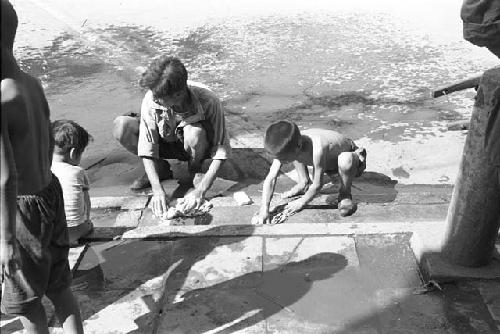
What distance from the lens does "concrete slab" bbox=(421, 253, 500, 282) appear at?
10.9ft

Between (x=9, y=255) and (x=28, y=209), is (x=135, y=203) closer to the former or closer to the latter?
(x=28, y=209)

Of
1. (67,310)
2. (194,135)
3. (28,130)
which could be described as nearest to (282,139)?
(194,135)

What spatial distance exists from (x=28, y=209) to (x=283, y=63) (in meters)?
6.06

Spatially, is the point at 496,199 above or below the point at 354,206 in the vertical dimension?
above

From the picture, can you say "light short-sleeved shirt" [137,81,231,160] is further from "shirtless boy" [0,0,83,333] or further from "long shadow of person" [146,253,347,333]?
"shirtless boy" [0,0,83,333]

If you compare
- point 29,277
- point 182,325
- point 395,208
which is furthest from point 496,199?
point 29,277

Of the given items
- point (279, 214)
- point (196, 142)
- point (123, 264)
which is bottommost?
point (279, 214)

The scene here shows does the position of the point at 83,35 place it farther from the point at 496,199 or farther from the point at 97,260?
the point at 496,199

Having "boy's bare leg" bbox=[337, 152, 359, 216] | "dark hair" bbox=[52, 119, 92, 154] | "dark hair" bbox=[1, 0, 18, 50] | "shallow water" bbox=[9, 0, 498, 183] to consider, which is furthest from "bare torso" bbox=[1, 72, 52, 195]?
"shallow water" bbox=[9, 0, 498, 183]

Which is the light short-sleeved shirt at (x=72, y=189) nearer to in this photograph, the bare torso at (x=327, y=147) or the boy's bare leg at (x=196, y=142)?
the boy's bare leg at (x=196, y=142)

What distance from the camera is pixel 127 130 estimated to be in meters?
5.00

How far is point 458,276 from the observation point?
3.33m

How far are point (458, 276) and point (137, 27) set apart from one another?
792 centimetres

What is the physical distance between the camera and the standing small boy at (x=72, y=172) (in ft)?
11.6
